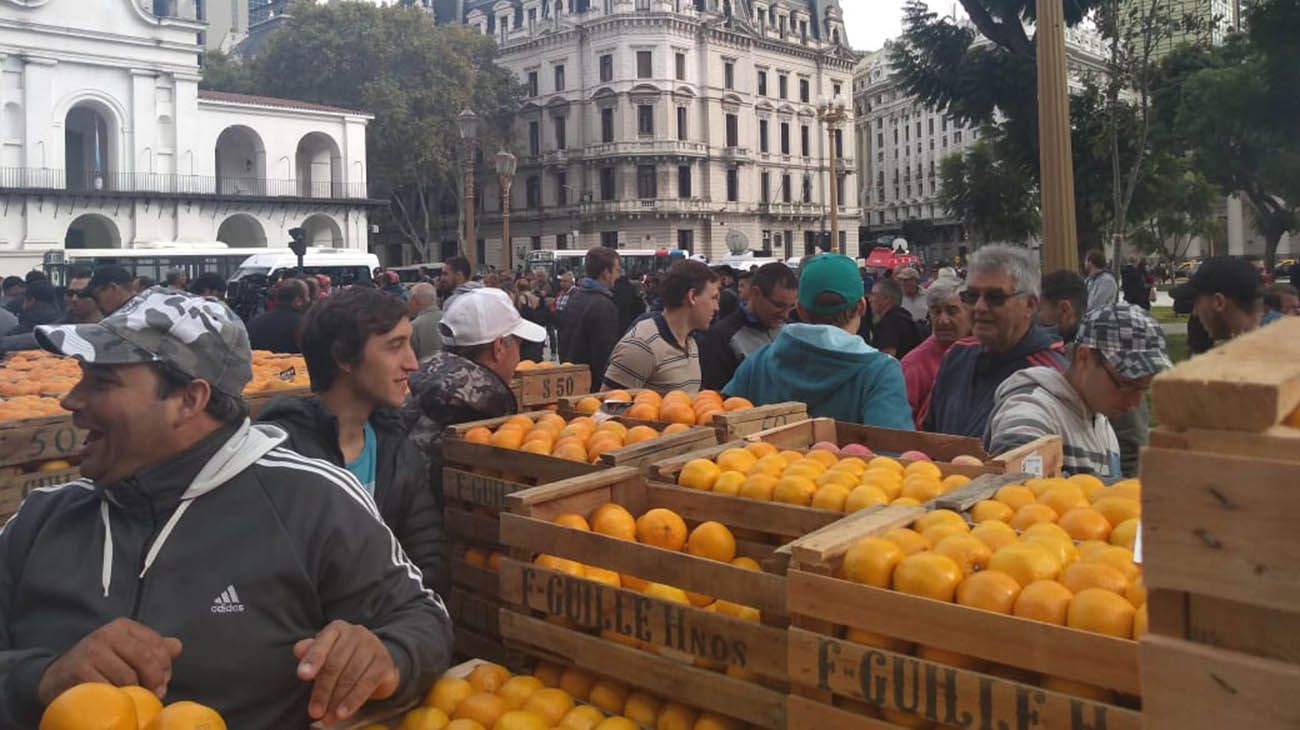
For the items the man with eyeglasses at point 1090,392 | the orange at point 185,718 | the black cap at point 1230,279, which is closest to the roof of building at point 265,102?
the black cap at point 1230,279

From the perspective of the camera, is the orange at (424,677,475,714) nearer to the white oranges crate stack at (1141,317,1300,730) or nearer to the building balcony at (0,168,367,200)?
the white oranges crate stack at (1141,317,1300,730)

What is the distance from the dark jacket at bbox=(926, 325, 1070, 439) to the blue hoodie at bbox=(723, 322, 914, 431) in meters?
0.38

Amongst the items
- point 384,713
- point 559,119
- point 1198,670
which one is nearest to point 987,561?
point 1198,670

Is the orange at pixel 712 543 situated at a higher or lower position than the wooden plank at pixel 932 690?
higher

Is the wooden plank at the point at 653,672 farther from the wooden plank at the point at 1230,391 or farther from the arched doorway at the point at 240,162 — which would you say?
the arched doorway at the point at 240,162

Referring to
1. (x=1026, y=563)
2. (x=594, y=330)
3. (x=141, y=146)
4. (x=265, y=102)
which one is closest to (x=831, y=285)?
(x=1026, y=563)

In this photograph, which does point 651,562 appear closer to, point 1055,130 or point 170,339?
point 170,339

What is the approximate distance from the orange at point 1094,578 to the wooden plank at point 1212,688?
70 cm

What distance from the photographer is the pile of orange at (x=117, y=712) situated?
2023mm

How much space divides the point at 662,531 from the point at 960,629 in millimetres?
1114

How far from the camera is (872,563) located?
2.28 meters

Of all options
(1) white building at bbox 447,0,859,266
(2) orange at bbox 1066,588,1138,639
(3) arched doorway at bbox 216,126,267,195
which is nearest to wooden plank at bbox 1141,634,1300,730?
(2) orange at bbox 1066,588,1138,639

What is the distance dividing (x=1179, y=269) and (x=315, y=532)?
245ft

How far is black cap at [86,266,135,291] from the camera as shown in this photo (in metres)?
9.45
